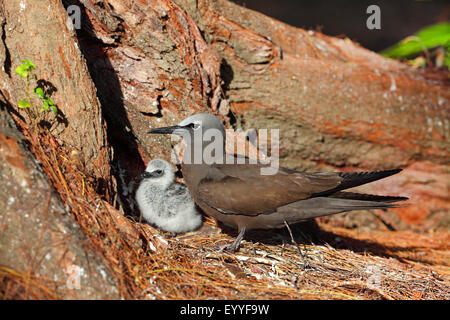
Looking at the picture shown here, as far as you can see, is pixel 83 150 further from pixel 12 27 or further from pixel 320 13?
pixel 320 13

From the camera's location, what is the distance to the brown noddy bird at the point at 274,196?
12.0 ft

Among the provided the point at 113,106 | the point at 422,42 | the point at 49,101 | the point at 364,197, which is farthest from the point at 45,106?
the point at 422,42

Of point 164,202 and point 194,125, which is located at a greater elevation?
point 194,125

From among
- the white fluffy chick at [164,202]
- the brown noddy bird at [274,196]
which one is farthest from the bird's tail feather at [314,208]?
the white fluffy chick at [164,202]

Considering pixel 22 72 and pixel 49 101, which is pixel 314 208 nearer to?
pixel 49 101

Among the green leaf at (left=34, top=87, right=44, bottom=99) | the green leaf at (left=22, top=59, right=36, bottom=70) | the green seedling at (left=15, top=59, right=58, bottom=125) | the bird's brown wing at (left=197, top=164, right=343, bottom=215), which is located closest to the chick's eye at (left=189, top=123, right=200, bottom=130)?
the bird's brown wing at (left=197, top=164, right=343, bottom=215)

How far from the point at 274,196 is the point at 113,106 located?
2.00 meters

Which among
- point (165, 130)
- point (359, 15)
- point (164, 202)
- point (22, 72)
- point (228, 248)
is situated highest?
point (359, 15)

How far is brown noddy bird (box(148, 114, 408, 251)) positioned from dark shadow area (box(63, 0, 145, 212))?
101 cm

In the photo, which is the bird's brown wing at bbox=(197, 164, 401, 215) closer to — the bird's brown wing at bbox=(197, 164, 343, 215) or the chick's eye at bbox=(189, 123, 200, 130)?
the bird's brown wing at bbox=(197, 164, 343, 215)

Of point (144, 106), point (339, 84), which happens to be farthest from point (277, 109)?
point (144, 106)

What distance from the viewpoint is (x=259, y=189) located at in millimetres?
3723

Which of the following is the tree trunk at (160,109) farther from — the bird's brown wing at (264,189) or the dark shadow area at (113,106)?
the bird's brown wing at (264,189)

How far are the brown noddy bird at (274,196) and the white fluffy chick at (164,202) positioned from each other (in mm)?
487
